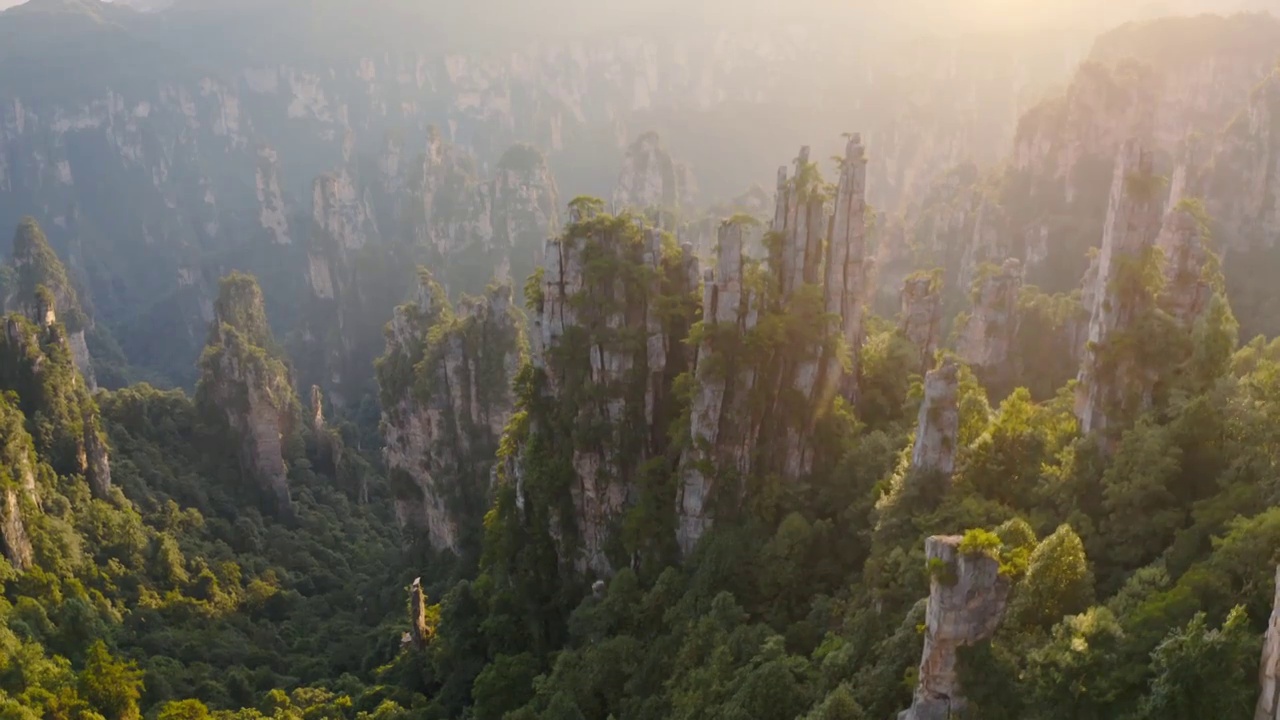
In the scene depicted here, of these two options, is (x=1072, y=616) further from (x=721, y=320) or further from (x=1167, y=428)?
(x=721, y=320)

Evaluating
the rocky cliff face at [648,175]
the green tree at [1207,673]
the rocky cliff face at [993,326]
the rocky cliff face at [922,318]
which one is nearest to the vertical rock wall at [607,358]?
the rocky cliff face at [922,318]

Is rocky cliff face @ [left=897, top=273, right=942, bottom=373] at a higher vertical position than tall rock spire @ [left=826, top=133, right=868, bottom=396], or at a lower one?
lower

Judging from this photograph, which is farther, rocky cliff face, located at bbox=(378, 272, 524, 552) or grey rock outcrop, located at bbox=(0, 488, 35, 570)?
rocky cliff face, located at bbox=(378, 272, 524, 552)

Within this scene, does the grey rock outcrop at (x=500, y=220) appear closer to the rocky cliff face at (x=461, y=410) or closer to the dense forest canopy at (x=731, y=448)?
the dense forest canopy at (x=731, y=448)

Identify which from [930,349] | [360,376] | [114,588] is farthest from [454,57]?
[930,349]

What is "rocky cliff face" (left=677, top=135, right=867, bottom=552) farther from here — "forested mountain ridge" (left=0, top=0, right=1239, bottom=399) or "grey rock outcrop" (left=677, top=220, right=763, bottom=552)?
"forested mountain ridge" (left=0, top=0, right=1239, bottom=399)

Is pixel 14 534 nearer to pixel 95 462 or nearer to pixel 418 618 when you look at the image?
pixel 95 462

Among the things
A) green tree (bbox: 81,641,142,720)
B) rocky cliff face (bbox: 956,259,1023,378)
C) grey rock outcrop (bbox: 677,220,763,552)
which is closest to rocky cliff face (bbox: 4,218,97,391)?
green tree (bbox: 81,641,142,720)

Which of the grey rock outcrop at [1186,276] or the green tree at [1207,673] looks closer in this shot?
the green tree at [1207,673]
